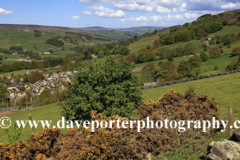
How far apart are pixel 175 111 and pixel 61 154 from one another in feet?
28.1

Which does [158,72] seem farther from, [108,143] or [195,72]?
[108,143]

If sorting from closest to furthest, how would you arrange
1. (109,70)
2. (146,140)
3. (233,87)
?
(146,140) < (109,70) < (233,87)

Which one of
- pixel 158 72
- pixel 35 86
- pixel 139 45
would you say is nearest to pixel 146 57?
pixel 158 72

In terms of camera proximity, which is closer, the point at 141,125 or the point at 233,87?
the point at 141,125

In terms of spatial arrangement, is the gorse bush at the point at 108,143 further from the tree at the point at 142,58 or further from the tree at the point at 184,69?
the tree at the point at 142,58

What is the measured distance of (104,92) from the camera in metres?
20.4

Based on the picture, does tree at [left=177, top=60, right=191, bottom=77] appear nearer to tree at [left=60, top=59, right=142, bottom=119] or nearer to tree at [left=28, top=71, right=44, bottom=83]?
tree at [left=60, top=59, right=142, bottom=119]

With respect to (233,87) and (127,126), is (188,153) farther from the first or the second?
(233,87)

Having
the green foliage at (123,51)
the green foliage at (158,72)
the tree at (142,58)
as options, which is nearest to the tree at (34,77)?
the green foliage at (123,51)

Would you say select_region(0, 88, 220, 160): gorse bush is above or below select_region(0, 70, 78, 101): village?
above

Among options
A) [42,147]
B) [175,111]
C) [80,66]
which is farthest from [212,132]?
[80,66]

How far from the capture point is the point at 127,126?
44.7ft

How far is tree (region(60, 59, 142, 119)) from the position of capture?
65.0 feet

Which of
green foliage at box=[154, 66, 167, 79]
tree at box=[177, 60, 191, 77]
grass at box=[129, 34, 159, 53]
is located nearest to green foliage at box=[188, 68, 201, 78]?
tree at box=[177, 60, 191, 77]
